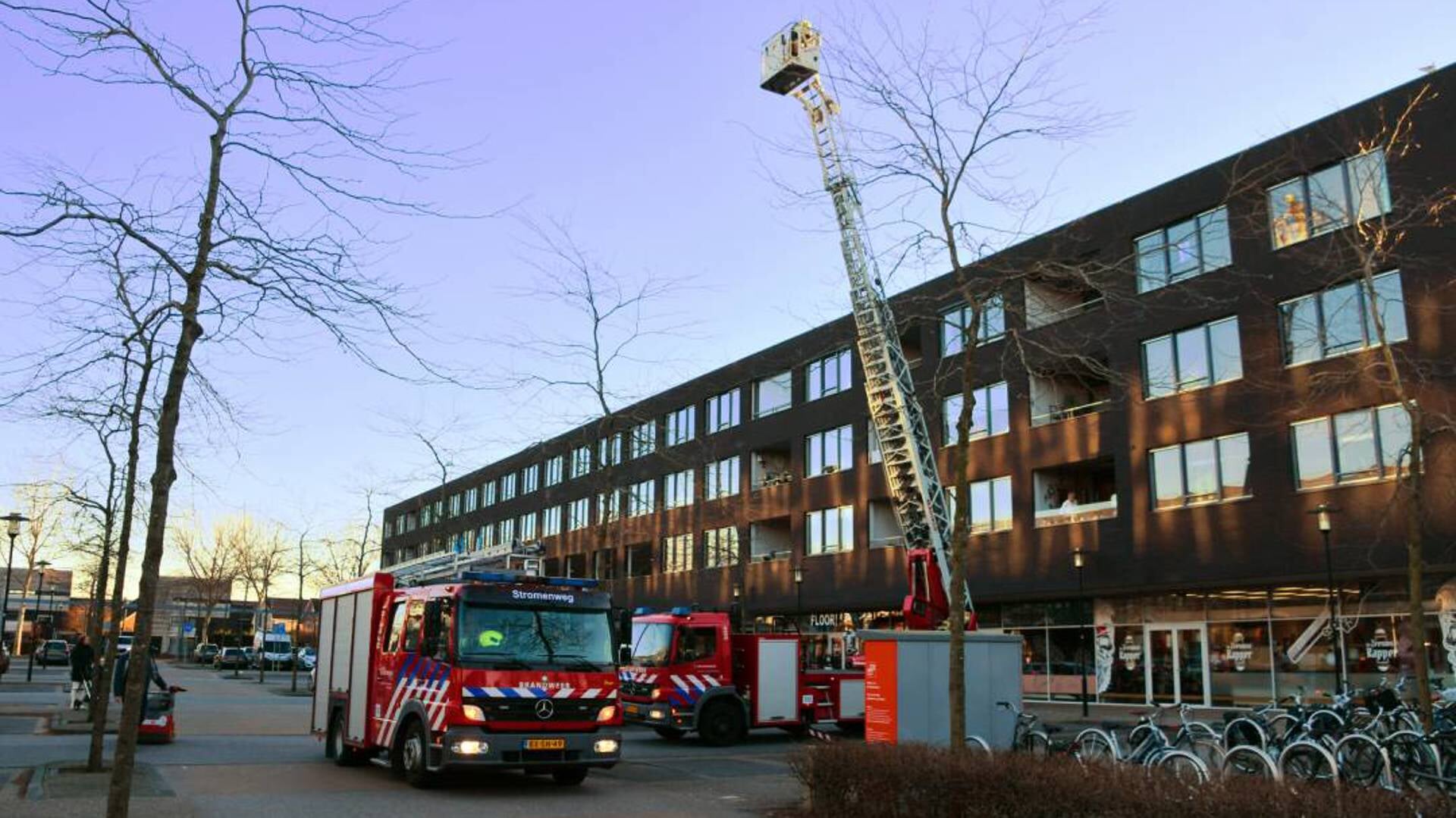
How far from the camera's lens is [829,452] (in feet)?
137

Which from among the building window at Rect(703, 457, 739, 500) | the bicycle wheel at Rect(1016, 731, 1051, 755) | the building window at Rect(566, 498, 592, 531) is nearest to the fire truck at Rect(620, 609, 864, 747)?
the bicycle wheel at Rect(1016, 731, 1051, 755)

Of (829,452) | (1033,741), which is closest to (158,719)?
(1033,741)

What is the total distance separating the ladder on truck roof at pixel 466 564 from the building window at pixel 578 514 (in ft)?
133

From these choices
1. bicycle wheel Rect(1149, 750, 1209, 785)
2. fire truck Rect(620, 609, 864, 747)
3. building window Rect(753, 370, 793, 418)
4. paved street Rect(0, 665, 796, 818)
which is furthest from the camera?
building window Rect(753, 370, 793, 418)

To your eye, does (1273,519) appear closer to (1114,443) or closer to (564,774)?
(1114,443)

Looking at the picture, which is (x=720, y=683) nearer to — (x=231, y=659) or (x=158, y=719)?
(x=158, y=719)

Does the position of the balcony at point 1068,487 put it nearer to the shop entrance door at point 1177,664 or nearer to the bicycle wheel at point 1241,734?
the shop entrance door at point 1177,664

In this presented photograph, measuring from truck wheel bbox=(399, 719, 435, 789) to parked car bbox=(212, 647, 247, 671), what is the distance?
171 ft

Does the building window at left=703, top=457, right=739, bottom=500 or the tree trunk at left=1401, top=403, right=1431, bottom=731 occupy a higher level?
the building window at left=703, top=457, right=739, bottom=500

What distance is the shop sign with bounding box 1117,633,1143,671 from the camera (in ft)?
97.8

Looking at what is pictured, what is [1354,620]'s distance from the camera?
24.8m

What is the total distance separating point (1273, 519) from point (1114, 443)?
5.00m

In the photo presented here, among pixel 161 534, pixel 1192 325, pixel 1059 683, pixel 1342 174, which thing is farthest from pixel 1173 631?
pixel 161 534

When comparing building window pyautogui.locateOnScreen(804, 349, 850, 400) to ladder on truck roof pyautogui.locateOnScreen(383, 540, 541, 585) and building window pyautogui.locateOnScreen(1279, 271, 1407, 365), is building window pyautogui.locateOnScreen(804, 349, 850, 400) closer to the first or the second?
building window pyautogui.locateOnScreen(1279, 271, 1407, 365)
